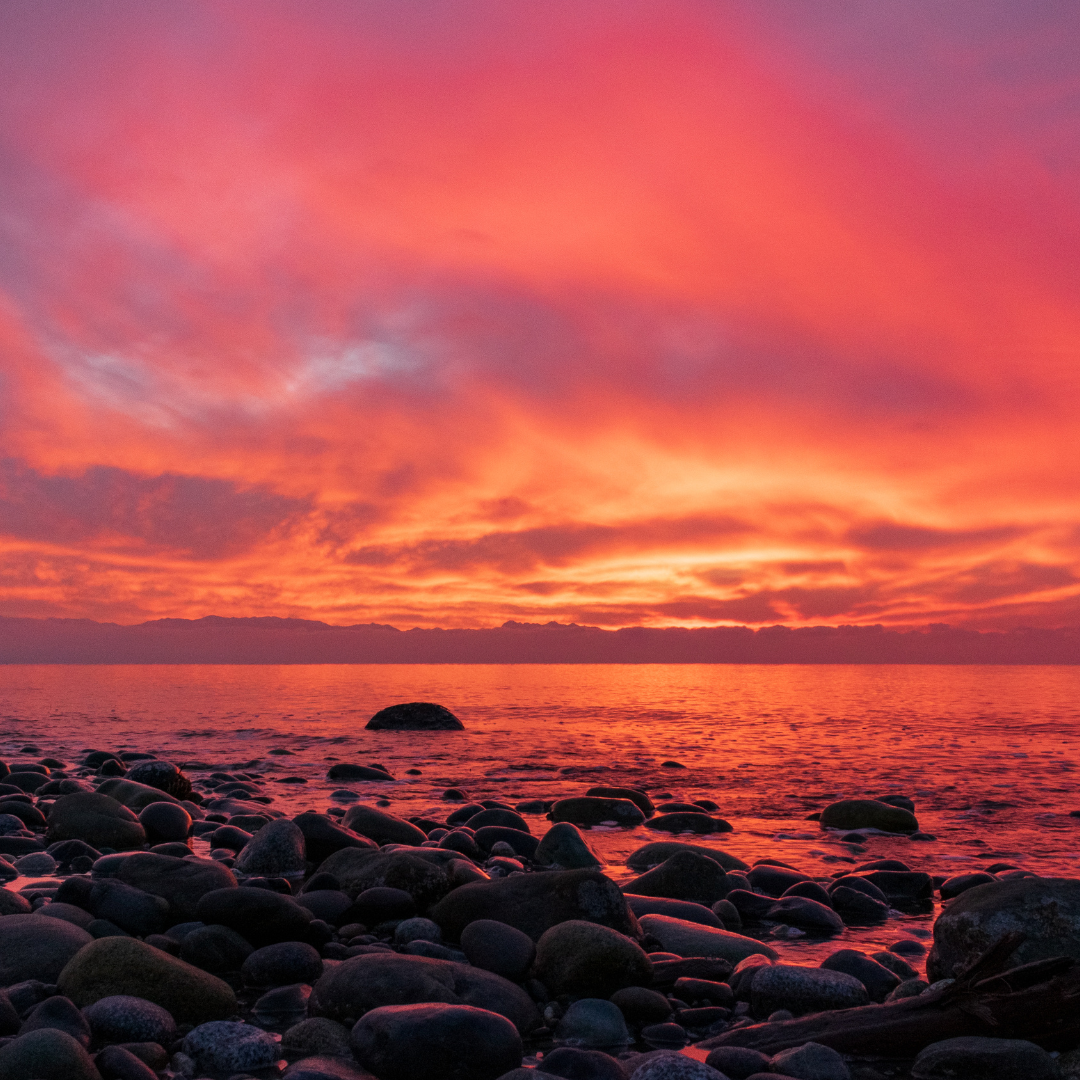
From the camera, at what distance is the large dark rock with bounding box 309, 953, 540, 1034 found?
5.10 metres

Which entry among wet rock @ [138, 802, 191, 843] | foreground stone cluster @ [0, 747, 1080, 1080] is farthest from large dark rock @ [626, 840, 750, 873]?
wet rock @ [138, 802, 191, 843]

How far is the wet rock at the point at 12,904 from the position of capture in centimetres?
634

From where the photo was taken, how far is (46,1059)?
3916 mm

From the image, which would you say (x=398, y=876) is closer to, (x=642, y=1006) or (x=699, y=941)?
(x=699, y=941)

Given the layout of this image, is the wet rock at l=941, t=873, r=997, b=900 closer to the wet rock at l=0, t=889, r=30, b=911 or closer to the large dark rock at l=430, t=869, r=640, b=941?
the large dark rock at l=430, t=869, r=640, b=941

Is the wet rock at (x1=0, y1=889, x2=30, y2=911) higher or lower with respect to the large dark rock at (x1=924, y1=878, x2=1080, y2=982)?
lower

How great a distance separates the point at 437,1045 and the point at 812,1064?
1.93m

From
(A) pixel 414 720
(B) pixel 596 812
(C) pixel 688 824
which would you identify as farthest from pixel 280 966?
(A) pixel 414 720

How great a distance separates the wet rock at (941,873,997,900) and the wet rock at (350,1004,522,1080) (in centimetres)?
653

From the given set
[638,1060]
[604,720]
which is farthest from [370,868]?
[604,720]

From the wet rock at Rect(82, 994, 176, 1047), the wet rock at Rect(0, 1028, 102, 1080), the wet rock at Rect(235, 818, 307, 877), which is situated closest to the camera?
the wet rock at Rect(0, 1028, 102, 1080)

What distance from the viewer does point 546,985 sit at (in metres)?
5.88

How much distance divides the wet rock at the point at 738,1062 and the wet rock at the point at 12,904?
16.5ft

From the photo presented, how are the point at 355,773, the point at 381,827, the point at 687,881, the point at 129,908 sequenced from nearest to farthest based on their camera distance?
the point at 129,908, the point at 687,881, the point at 381,827, the point at 355,773
